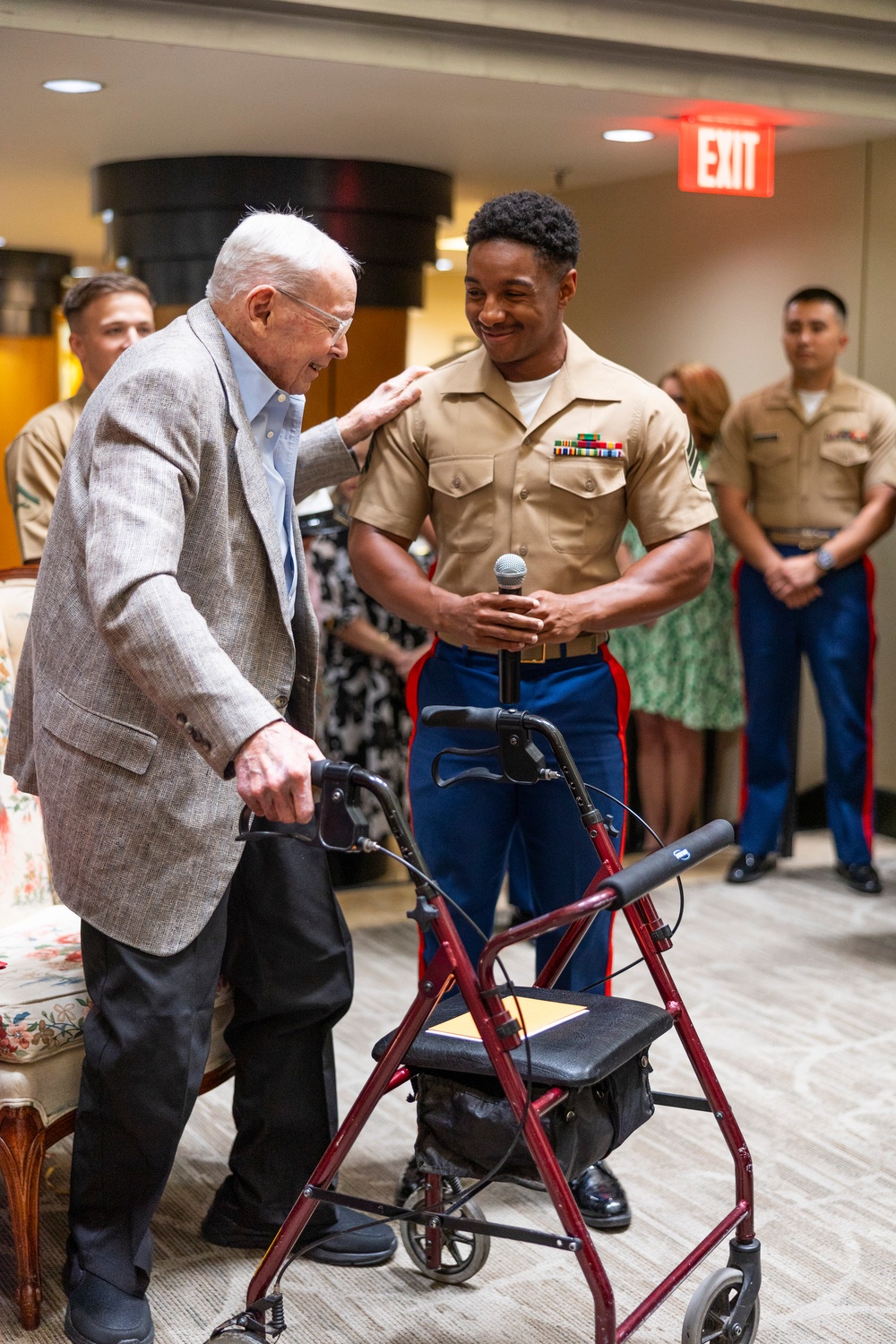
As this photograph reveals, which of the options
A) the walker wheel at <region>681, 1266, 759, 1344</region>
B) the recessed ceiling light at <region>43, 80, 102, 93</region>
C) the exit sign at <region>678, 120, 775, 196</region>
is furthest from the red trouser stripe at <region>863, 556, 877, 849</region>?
the walker wheel at <region>681, 1266, 759, 1344</region>

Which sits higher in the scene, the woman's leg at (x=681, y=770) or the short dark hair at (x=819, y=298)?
the short dark hair at (x=819, y=298)

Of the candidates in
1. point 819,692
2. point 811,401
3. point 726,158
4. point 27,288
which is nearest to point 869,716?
point 819,692

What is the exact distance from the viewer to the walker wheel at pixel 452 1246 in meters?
2.50

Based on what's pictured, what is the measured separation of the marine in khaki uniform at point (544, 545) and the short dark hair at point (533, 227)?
0.02 metres

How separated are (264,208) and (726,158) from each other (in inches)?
66.2

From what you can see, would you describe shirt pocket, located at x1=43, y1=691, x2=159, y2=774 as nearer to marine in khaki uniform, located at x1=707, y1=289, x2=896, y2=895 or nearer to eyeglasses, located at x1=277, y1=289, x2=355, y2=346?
eyeglasses, located at x1=277, y1=289, x2=355, y2=346

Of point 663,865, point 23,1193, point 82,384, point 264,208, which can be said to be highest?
point 264,208

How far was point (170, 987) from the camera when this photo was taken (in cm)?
228

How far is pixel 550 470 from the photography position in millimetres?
2770

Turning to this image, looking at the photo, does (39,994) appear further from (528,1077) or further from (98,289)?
(98,289)

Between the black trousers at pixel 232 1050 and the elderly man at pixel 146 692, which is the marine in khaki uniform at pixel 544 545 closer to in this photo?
the black trousers at pixel 232 1050

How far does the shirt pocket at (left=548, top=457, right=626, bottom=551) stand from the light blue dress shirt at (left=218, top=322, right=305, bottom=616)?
0.55 metres

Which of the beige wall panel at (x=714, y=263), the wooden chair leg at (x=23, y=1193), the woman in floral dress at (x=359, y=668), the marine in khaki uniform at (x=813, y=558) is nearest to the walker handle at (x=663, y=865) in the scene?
the wooden chair leg at (x=23, y=1193)

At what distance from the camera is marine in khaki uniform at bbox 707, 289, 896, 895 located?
5137 mm
